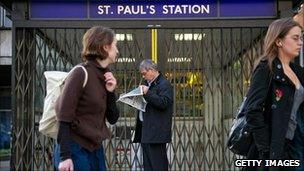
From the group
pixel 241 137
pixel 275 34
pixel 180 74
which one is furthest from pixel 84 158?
pixel 180 74

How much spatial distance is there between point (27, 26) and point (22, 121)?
5.23ft

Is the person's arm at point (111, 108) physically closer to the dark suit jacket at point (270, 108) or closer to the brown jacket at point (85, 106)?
the brown jacket at point (85, 106)

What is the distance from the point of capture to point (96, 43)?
396cm

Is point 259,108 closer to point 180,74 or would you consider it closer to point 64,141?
point 64,141

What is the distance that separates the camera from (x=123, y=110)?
9.87 m

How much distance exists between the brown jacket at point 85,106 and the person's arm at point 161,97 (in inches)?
120

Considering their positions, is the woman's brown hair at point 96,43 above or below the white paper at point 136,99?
above

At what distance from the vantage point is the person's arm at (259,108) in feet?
11.3

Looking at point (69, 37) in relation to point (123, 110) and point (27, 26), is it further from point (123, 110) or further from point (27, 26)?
point (123, 110)

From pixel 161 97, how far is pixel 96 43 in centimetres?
323

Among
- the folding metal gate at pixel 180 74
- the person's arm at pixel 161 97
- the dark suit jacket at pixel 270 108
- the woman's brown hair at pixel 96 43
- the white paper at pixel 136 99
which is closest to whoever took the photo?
the dark suit jacket at pixel 270 108

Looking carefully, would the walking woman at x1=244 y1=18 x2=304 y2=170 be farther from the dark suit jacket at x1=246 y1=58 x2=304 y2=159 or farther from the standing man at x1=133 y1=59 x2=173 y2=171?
the standing man at x1=133 y1=59 x2=173 y2=171

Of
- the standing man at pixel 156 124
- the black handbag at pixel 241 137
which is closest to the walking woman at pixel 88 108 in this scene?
the black handbag at pixel 241 137

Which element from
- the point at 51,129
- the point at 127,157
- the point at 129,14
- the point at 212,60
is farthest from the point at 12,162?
the point at 51,129
